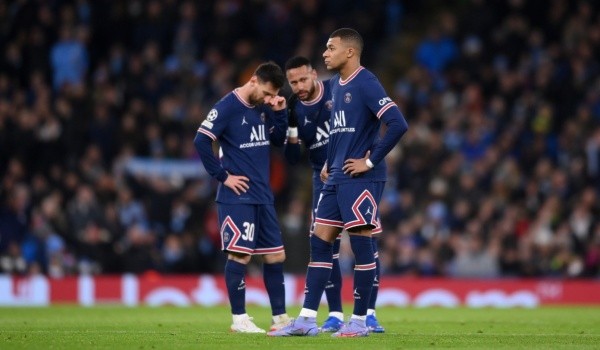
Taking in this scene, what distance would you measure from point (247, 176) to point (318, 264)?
1.34 metres

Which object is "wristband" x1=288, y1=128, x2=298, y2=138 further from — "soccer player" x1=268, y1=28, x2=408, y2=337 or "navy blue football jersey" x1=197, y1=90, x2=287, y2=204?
"soccer player" x1=268, y1=28, x2=408, y2=337

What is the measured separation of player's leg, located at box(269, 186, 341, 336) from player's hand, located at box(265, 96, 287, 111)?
1.18 m

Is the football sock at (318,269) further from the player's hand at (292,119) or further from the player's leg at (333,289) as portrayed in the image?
the player's hand at (292,119)

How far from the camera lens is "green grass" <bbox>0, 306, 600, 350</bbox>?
10.8 meters

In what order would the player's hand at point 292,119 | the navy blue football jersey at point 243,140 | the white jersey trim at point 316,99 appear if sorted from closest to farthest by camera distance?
the navy blue football jersey at point 243,140
the white jersey trim at point 316,99
the player's hand at point 292,119

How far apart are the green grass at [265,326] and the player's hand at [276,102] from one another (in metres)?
2.38

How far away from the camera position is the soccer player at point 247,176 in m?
12.3

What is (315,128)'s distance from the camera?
→ 42.2 ft

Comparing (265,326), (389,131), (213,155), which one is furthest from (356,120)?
(265,326)

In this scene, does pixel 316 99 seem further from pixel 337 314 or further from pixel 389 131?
pixel 337 314

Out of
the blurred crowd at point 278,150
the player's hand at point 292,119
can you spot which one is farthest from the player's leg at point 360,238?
the blurred crowd at point 278,150

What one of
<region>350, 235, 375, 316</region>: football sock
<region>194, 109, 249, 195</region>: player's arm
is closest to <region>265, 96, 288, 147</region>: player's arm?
<region>194, 109, 249, 195</region>: player's arm

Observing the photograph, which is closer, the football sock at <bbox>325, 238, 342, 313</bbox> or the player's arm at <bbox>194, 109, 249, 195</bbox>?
the player's arm at <bbox>194, 109, 249, 195</bbox>

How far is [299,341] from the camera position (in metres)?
11.1
